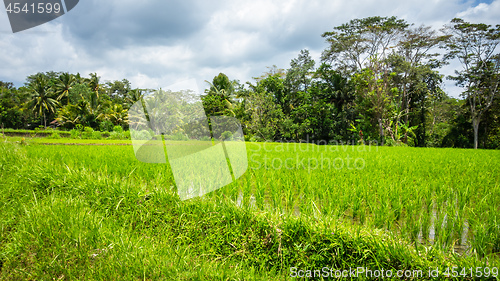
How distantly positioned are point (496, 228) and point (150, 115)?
Result: 2763mm

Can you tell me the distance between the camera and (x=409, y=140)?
1647 cm

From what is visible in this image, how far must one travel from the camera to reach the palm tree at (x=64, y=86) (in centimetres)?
3051

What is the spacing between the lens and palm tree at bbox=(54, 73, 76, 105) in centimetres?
3051

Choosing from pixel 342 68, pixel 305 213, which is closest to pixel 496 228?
pixel 305 213

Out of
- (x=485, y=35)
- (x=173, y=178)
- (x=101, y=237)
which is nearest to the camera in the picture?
(x=101, y=237)

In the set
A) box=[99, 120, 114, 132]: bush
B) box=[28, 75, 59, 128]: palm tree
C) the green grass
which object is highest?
box=[28, 75, 59, 128]: palm tree

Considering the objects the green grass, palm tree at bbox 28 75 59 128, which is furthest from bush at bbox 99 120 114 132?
the green grass

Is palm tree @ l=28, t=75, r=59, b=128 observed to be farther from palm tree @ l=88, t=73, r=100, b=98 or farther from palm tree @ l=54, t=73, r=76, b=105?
palm tree @ l=88, t=73, r=100, b=98

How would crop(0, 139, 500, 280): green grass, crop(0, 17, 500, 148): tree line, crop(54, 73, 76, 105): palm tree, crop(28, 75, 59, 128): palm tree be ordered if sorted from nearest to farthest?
crop(0, 139, 500, 280): green grass → crop(0, 17, 500, 148): tree line → crop(28, 75, 59, 128): palm tree → crop(54, 73, 76, 105): palm tree

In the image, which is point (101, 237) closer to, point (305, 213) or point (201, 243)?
point (201, 243)

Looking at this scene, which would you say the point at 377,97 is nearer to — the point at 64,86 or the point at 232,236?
the point at 232,236

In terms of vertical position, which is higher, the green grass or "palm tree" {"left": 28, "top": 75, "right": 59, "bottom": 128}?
"palm tree" {"left": 28, "top": 75, "right": 59, "bottom": 128}

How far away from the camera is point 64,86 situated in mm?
30938

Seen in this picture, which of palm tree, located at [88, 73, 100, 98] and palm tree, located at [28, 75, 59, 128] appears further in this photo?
palm tree, located at [88, 73, 100, 98]
